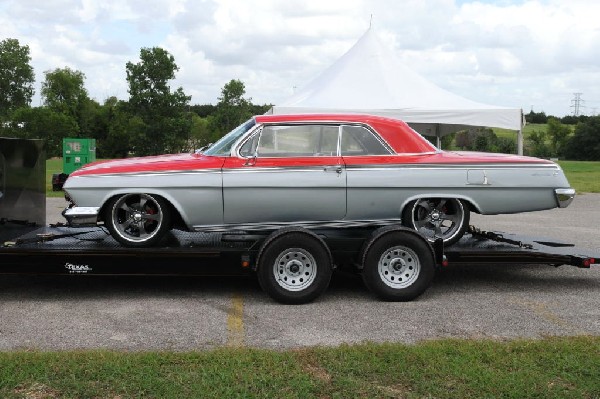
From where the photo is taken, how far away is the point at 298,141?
6699 mm

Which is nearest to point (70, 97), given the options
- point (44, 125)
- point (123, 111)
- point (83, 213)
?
point (44, 125)

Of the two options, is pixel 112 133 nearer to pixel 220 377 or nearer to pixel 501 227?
pixel 501 227

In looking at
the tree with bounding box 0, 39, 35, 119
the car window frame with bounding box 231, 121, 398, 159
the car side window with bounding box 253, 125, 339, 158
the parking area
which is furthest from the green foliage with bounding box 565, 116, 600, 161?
the car side window with bounding box 253, 125, 339, 158

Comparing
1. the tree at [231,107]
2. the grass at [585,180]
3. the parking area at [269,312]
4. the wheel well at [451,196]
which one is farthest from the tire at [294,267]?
the tree at [231,107]

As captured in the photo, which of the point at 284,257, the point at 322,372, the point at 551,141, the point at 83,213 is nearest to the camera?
the point at 322,372

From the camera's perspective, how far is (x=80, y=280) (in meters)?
7.45

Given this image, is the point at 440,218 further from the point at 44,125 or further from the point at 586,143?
the point at 586,143

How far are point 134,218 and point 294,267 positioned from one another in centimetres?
165

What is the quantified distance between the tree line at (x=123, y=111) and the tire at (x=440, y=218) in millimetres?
47304

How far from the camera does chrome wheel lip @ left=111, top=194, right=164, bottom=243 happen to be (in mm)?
6484

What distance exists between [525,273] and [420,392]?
14.5ft

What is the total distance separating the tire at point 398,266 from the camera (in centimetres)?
628

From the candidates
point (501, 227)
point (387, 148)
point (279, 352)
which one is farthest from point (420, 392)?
point (501, 227)

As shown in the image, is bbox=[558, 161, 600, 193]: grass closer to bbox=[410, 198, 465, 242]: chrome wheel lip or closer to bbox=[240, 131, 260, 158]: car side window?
bbox=[410, 198, 465, 242]: chrome wheel lip
